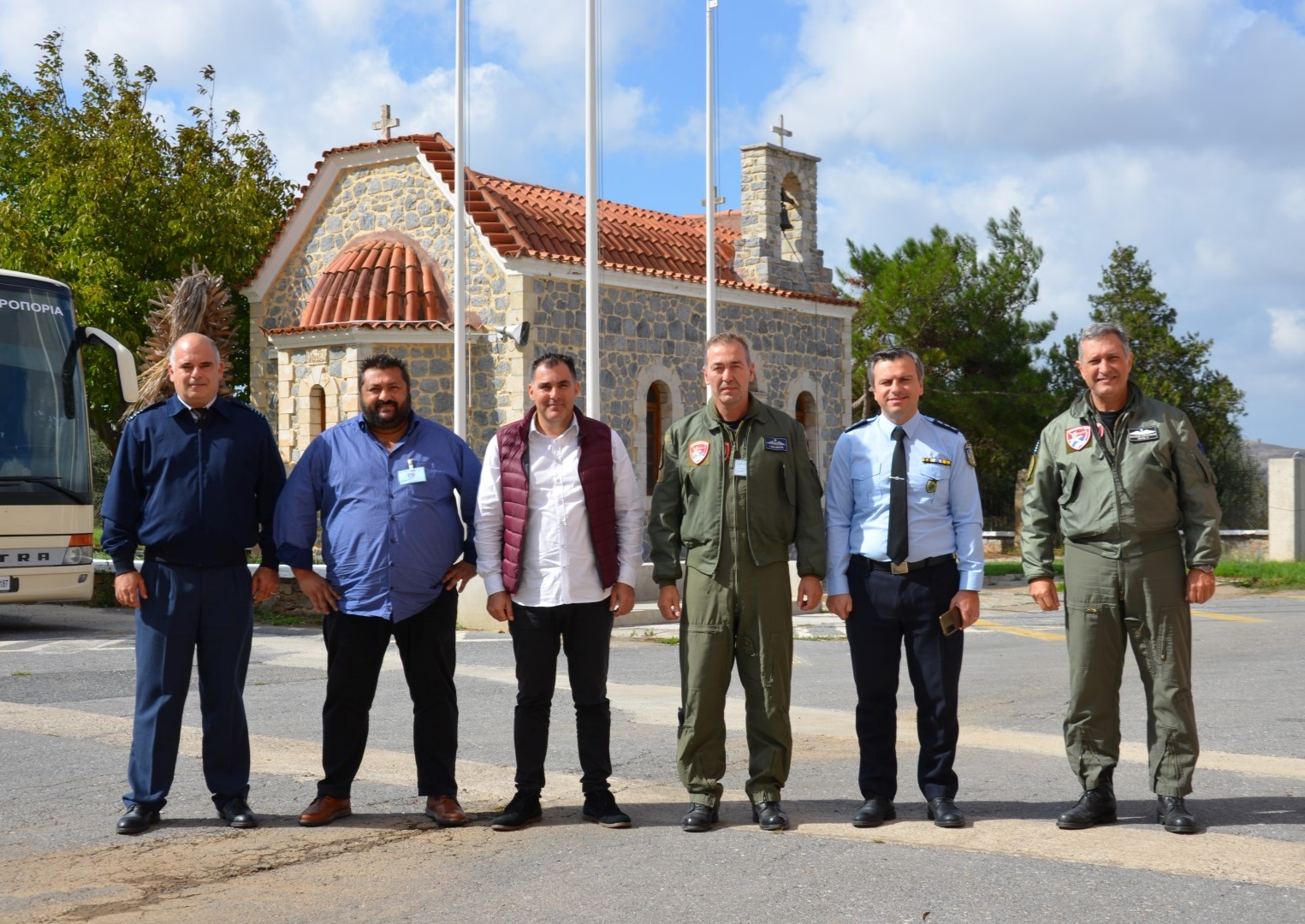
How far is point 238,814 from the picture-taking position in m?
6.09

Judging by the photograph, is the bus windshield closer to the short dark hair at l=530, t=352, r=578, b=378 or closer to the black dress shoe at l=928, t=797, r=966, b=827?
the short dark hair at l=530, t=352, r=578, b=378

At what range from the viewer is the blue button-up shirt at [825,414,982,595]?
244 inches

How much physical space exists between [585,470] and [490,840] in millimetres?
1599

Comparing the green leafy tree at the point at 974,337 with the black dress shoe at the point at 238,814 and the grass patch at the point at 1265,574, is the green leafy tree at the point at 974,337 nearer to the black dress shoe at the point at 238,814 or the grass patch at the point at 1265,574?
the grass patch at the point at 1265,574

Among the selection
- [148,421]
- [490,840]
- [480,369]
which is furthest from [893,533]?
[480,369]

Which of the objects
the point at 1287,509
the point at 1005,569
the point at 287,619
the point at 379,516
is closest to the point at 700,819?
the point at 379,516

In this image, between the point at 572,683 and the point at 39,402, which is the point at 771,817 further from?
the point at 39,402

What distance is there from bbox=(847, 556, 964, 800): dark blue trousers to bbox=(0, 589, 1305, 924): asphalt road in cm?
24

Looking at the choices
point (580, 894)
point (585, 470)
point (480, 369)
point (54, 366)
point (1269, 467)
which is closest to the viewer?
point (580, 894)

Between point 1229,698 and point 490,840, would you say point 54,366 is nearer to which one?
point 490,840

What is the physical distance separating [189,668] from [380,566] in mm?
1005

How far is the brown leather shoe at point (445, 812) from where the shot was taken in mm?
6047

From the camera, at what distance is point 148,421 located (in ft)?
20.6

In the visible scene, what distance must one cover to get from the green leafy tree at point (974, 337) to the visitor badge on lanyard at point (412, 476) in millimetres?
29369
